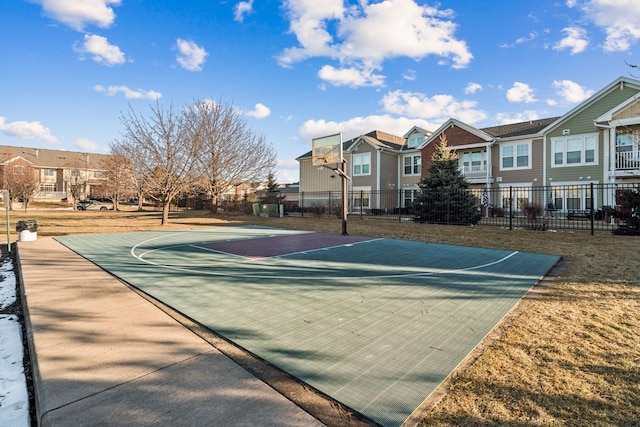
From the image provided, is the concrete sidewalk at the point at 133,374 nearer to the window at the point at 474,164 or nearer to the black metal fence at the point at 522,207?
the black metal fence at the point at 522,207

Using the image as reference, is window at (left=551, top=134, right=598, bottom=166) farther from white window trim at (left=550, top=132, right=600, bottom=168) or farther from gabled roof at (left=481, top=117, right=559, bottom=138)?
gabled roof at (left=481, top=117, right=559, bottom=138)

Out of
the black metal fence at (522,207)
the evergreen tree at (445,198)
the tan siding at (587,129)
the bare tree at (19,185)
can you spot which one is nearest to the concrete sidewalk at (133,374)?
the black metal fence at (522,207)

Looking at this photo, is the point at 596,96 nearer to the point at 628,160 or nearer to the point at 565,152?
the point at 565,152

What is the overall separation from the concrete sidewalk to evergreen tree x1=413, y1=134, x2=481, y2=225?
51.5 ft

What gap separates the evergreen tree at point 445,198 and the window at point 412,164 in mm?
9973

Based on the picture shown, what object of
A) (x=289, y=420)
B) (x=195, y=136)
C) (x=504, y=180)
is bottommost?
(x=289, y=420)

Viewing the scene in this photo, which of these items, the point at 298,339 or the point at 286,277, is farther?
the point at 286,277

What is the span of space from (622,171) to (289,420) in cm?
2443

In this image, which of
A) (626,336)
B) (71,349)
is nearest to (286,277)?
(71,349)

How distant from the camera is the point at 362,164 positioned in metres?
30.1

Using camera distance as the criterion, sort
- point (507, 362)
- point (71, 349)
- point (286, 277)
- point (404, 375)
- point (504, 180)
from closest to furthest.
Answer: point (404, 375) → point (507, 362) → point (71, 349) → point (286, 277) → point (504, 180)

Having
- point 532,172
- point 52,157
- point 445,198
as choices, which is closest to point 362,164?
point 532,172

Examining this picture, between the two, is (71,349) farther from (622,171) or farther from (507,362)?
(622,171)

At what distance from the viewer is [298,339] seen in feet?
11.4
